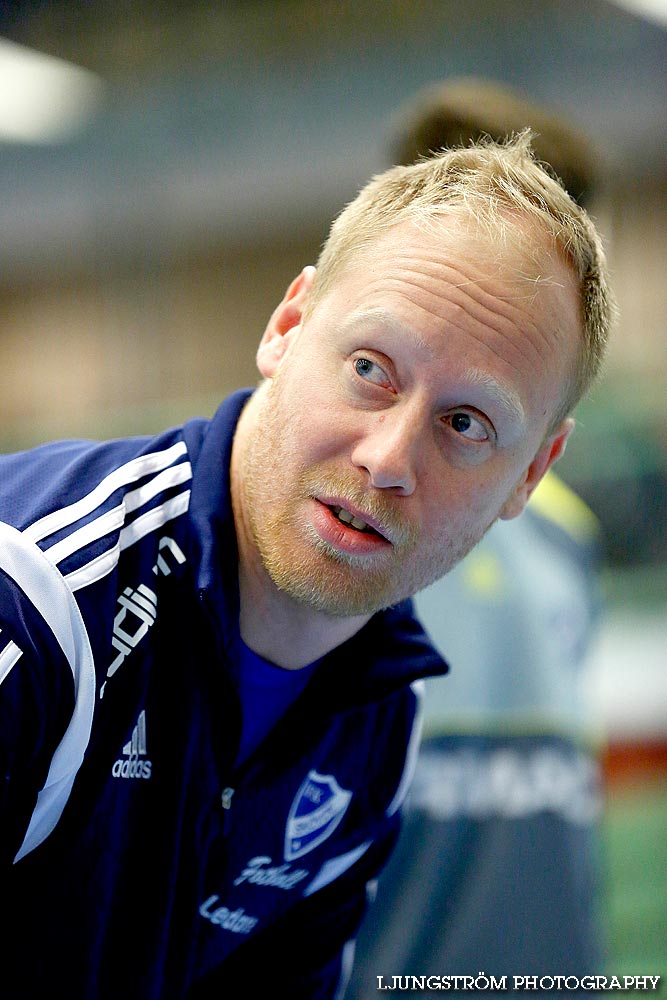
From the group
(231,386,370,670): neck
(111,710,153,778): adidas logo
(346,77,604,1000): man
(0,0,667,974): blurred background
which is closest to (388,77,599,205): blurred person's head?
(346,77,604,1000): man

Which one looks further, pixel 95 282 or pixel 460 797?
pixel 95 282

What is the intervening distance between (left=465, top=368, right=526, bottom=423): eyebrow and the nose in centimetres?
Result: 10

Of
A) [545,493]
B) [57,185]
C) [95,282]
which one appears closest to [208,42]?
[57,185]

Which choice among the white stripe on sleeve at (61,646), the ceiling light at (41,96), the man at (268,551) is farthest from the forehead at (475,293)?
the ceiling light at (41,96)

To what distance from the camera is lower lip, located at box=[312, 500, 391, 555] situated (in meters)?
1.42

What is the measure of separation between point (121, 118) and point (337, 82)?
1958 millimetres

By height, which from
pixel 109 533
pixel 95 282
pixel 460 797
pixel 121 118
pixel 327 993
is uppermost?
pixel 121 118

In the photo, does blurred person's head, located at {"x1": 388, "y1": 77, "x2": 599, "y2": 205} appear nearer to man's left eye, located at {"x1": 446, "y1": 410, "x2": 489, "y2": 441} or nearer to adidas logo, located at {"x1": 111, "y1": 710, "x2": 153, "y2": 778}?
man's left eye, located at {"x1": 446, "y1": 410, "x2": 489, "y2": 441}

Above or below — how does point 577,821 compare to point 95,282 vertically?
below

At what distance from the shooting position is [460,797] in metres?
2.59

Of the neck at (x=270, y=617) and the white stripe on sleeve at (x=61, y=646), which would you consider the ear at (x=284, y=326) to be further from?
the white stripe on sleeve at (x=61, y=646)

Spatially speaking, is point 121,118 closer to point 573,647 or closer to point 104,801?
point 573,647

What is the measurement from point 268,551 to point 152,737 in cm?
27

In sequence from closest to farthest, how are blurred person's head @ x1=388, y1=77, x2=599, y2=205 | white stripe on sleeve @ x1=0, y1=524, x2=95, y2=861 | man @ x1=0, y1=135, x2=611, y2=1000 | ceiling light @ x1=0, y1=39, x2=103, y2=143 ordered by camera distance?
white stripe on sleeve @ x1=0, y1=524, x2=95, y2=861 < man @ x1=0, y1=135, x2=611, y2=1000 < blurred person's head @ x1=388, y1=77, x2=599, y2=205 < ceiling light @ x1=0, y1=39, x2=103, y2=143
